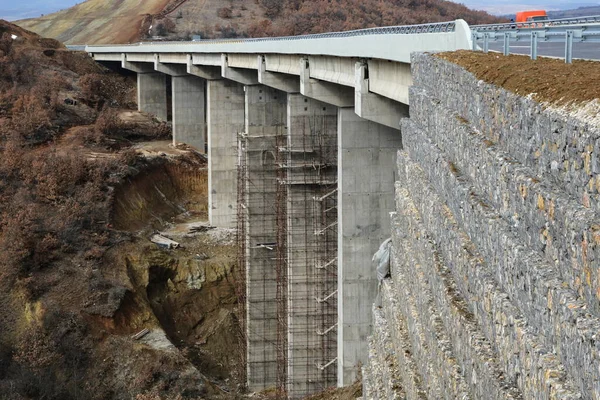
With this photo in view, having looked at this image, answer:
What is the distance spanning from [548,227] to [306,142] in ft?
87.2

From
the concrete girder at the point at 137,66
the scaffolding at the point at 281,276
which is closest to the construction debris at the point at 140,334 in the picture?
the scaffolding at the point at 281,276

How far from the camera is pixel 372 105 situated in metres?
25.1

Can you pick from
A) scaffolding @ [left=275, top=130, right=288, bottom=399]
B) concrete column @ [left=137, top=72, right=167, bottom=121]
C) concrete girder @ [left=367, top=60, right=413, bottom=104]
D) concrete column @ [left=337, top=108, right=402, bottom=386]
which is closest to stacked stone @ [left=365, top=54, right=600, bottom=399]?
concrete girder @ [left=367, top=60, right=413, bottom=104]

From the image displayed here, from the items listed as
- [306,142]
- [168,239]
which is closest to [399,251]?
[306,142]

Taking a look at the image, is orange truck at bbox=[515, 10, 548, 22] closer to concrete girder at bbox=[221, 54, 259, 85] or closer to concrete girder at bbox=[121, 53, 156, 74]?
concrete girder at bbox=[221, 54, 259, 85]

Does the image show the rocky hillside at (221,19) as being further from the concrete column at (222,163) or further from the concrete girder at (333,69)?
the concrete girder at (333,69)

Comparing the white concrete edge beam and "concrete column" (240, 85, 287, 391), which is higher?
the white concrete edge beam

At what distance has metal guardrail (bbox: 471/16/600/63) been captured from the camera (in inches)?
419

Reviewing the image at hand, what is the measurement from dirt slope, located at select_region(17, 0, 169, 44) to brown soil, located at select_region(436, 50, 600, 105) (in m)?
84.8

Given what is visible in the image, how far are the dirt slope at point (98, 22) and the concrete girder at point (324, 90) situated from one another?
65698 mm

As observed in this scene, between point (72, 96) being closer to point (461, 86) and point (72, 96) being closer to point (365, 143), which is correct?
point (365, 143)

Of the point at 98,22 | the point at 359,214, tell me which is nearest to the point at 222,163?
the point at 359,214

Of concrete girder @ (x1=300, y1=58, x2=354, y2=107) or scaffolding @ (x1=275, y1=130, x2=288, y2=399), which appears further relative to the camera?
scaffolding @ (x1=275, y1=130, x2=288, y2=399)

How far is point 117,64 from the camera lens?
248 ft
